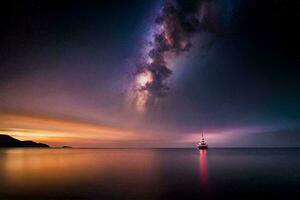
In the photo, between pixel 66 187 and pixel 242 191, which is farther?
pixel 66 187

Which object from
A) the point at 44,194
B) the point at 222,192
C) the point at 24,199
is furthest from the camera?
the point at 222,192

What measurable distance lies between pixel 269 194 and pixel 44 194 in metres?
30.8

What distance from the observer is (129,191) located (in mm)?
35406

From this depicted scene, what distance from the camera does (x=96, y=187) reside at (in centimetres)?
3791

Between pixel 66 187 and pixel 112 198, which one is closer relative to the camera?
pixel 112 198

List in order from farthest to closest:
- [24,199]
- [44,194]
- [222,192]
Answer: [222,192], [44,194], [24,199]

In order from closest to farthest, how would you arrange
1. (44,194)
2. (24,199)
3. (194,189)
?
(24,199) → (44,194) → (194,189)

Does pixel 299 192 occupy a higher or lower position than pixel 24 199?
higher

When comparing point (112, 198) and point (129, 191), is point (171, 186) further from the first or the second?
point (112, 198)

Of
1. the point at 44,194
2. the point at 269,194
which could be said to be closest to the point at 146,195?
the point at 44,194

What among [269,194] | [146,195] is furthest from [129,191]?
[269,194]

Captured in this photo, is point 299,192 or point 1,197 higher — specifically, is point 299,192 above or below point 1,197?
above

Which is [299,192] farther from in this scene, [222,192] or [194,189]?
[194,189]

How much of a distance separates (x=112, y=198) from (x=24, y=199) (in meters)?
10.8
